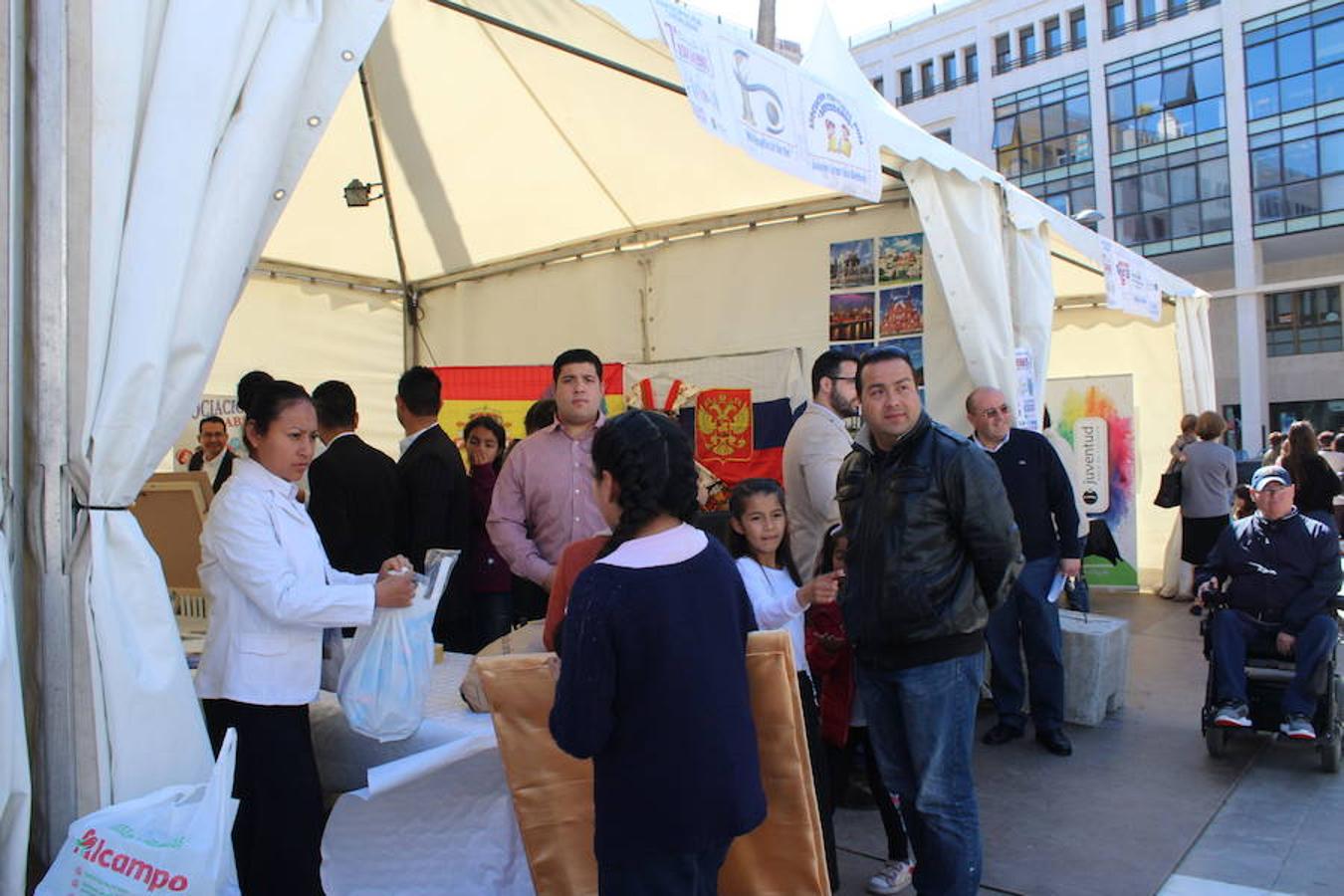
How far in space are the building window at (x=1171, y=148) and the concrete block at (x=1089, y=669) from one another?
30.4m

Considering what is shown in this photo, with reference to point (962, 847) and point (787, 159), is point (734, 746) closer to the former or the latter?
point (962, 847)

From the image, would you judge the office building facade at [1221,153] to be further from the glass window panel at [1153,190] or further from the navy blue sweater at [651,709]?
the navy blue sweater at [651,709]

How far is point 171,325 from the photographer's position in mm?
2209

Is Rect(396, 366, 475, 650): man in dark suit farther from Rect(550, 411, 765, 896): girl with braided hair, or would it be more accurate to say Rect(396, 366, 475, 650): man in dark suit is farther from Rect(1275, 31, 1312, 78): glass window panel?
Rect(1275, 31, 1312, 78): glass window panel

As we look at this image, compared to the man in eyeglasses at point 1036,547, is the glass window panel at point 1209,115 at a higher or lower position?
higher

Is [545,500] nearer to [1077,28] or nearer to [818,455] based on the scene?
[818,455]

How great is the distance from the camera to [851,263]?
5.84m

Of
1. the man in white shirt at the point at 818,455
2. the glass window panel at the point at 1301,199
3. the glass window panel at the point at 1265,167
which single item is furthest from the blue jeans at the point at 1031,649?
the glass window panel at the point at 1265,167

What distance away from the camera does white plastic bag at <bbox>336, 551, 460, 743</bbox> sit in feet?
7.97

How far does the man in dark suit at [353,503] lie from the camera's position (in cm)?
372

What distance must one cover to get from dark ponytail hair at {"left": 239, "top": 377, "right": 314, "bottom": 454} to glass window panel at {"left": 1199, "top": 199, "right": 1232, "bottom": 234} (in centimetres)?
3405

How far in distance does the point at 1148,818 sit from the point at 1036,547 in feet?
4.32

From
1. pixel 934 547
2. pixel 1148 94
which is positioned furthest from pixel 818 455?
pixel 1148 94

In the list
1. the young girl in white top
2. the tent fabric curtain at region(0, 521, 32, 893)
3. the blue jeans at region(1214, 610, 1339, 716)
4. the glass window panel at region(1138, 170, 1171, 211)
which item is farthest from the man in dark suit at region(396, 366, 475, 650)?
the glass window panel at region(1138, 170, 1171, 211)
